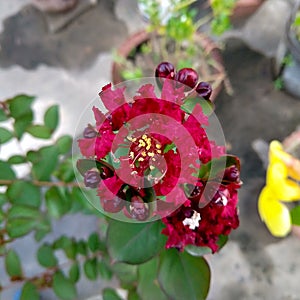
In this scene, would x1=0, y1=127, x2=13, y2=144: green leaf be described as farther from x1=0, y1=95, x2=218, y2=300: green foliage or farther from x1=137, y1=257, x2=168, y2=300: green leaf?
x1=137, y1=257, x2=168, y2=300: green leaf

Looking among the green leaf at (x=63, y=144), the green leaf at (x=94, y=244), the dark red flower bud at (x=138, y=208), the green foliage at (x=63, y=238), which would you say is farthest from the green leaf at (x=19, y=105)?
the dark red flower bud at (x=138, y=208)

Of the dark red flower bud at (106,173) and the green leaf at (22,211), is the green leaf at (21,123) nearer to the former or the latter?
the green leaf at (22,211)

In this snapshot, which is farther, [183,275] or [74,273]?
[74,273]

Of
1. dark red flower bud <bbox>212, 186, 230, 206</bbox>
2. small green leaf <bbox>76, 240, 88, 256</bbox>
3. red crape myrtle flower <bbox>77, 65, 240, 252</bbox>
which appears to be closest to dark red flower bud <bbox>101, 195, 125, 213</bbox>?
red crape myrtle flower <bbox>77, 65, 240, 252</bbox>

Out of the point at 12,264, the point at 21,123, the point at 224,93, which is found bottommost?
the point at 224,93

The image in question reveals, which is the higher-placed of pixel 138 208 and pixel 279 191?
pixel 138 208

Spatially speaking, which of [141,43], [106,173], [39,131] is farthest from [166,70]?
[141,43]

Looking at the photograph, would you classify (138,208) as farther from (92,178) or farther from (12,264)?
(12,264)
